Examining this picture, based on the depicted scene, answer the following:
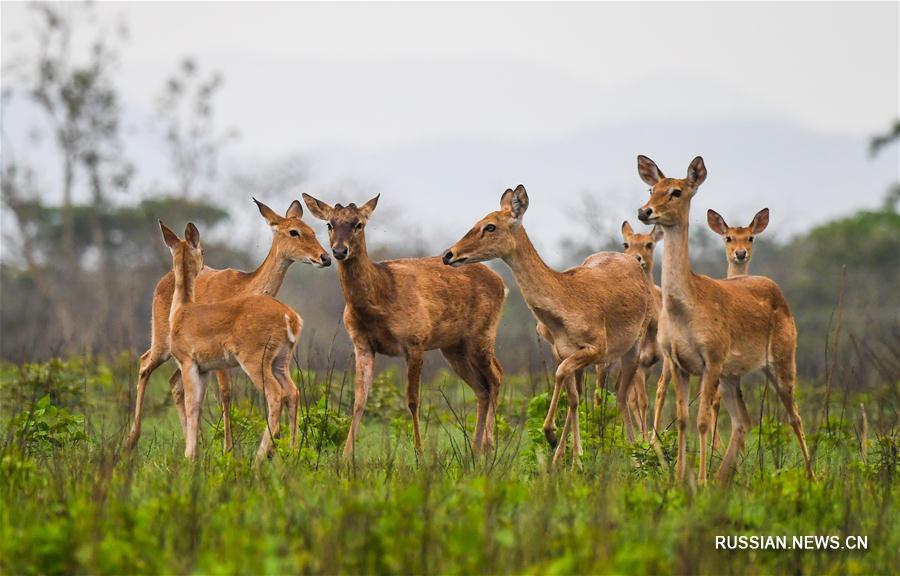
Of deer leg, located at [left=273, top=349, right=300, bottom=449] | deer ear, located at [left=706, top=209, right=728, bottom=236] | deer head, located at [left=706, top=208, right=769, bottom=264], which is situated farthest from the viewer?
deer ear, located at [left=706, top=209, right=728, bottom=236]

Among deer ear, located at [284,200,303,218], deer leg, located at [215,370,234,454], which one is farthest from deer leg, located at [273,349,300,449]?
deer ear, located at [284,200,303,218]

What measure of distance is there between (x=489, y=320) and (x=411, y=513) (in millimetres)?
5543

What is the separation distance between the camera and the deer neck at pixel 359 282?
1001 centimetres

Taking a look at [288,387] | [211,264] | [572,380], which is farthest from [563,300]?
[211,264]

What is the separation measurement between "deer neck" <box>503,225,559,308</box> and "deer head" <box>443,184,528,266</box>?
6 centimetres

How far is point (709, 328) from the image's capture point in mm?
8484

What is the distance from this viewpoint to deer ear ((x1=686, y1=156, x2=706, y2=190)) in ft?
29.4

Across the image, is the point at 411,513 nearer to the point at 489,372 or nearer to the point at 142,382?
the point at 142,382

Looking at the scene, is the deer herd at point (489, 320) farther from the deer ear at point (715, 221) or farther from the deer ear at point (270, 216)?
the deer ear at point (715, 221)

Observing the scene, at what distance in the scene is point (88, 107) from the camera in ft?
120

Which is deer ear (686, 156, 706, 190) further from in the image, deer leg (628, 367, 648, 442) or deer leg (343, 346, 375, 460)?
deer leg (343, 346, 375, 460)

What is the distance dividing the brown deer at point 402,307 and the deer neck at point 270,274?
0.53 metres

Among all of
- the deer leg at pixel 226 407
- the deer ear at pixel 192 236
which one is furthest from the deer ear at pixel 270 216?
the deer leg at pixel 226 407

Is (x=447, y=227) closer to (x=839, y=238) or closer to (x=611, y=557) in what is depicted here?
(x=839, y=238)
